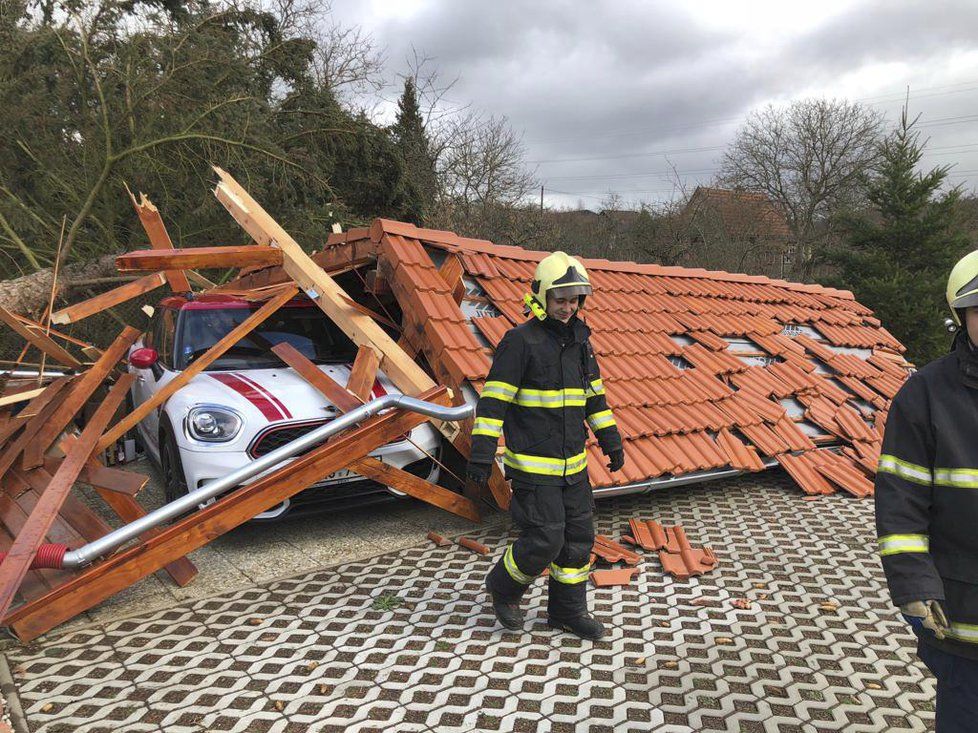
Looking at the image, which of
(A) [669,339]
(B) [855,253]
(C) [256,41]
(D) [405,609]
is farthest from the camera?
(B) [855,253]

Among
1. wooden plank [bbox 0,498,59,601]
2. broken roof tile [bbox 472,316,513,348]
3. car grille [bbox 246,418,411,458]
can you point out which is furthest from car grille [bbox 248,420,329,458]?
broken roof tile [bbox 472,316,513,348]

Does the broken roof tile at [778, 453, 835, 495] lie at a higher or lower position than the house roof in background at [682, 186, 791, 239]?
lower

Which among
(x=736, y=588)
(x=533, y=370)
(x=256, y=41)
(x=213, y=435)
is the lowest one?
(x=736, y=588)

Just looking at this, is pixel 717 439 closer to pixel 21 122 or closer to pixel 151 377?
pixel 151 377

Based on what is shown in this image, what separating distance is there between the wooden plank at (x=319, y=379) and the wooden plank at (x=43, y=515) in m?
1.40

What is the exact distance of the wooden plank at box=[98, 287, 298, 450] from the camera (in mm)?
5148

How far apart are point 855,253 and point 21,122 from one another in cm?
2149

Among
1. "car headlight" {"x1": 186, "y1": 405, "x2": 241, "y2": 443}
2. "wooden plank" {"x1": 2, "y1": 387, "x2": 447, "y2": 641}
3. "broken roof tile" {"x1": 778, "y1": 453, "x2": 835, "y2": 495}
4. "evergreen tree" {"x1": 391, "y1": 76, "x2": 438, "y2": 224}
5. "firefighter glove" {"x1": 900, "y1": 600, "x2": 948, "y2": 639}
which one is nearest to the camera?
"firefighter glove" {"x1": 900, "y1": 600, "x2": 948, "y2": 639}

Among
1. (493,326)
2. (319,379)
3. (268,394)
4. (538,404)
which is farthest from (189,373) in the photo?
(538,404)

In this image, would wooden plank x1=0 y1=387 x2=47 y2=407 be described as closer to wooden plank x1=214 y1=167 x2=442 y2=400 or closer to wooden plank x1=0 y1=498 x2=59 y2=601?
A: wooden plank x1=0 y1=498 x2=59 y2=601

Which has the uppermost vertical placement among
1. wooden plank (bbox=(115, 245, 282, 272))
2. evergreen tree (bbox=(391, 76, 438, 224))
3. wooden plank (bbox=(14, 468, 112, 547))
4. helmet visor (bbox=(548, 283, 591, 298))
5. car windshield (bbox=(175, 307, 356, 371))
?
evergreen tree (bbox=(391, 76, 438, 224))

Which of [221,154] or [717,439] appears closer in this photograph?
[717,439]

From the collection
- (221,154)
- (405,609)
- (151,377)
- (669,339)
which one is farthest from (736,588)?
(221,154)

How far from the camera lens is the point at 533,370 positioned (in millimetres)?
3582
